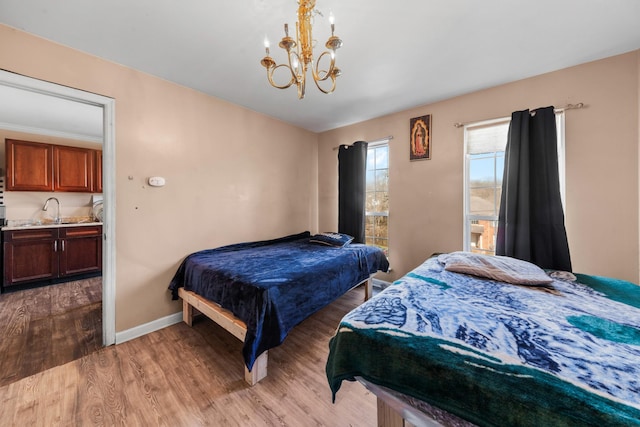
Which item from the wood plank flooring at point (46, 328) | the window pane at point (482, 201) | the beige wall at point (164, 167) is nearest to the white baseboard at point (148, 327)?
the beige wall at point (164, 167)

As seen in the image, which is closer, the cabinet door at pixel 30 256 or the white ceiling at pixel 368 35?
the white ceiling at pixel 368 35

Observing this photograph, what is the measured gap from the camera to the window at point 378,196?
346 centimetres

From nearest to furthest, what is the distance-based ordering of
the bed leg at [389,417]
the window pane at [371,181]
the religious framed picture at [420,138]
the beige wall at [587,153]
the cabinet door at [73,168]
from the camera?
the bed leg at [389,417]
the beige wall at [587,153]
the religious framed picture at [420,138]
the window pane at [371,181]
the cabinet door at [73,168]

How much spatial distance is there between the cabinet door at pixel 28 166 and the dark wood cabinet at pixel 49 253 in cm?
74

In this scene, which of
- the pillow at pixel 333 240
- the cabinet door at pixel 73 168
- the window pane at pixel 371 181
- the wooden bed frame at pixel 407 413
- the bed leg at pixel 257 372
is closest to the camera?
the wooden bed frame at pixel 407 413

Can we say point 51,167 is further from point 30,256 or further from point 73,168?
point 30,256

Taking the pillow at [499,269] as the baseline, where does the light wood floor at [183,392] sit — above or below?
below

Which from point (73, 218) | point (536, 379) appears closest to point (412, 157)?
point (536, 379)

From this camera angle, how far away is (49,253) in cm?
342

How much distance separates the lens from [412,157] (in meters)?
3.07

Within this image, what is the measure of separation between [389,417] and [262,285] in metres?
1.05

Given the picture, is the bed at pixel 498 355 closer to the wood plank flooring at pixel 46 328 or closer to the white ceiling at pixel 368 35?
the white ceiling at pixel 368 35

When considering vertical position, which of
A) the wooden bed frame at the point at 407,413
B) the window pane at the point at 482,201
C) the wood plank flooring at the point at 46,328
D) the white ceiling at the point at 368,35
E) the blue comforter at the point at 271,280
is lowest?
the wood plank flooring at the point at 46,328

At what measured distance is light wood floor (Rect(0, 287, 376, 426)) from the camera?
1359mm
